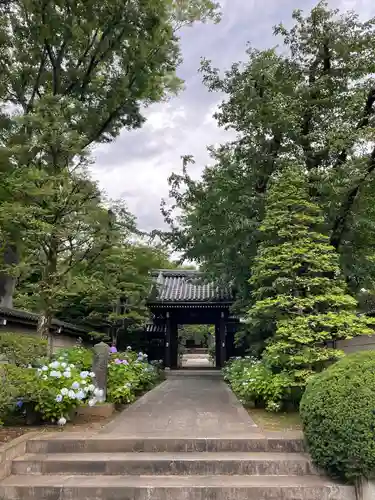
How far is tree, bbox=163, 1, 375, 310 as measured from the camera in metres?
8.41

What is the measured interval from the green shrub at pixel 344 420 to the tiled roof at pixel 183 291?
11.7m

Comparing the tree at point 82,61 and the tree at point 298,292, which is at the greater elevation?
the tree at point 82,61

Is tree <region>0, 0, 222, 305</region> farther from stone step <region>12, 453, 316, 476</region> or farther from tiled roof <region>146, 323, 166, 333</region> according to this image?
tiled roof <region>146, 323, 166, 333</region>

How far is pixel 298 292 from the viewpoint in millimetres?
7410

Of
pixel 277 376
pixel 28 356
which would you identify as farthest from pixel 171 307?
pixel 28 356

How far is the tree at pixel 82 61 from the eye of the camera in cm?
897

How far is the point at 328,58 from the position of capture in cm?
902

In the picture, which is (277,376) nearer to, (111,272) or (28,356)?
(28,356)

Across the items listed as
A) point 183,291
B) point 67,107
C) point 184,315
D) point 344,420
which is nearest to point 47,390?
point 344,420

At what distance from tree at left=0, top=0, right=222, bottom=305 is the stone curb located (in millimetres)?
4329

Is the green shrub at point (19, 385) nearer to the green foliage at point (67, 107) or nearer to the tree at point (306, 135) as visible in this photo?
the green foliage at point (67, 107)

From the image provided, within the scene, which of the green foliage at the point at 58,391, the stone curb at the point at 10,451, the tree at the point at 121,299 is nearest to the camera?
the stone curb at the point at 10,451

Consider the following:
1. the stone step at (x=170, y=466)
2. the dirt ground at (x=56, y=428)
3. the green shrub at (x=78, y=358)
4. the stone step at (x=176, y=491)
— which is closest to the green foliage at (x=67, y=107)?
the green shrub at (x=78, y=358)

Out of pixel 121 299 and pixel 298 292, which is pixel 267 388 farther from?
pixel 121 299
